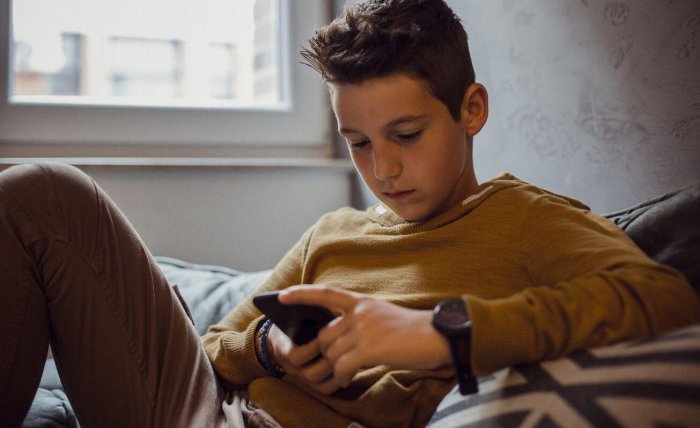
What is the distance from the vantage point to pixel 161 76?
83.4 inches

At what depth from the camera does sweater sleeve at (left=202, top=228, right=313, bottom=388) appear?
3.67ft

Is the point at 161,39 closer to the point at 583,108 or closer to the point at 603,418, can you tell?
the point at 583,108

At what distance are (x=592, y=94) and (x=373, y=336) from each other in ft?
2.32

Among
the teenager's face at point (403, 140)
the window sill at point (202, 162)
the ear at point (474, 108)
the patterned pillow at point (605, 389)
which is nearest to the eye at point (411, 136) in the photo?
the teenager's face at point (403, 140)

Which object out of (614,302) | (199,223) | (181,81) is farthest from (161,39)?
(614,302)

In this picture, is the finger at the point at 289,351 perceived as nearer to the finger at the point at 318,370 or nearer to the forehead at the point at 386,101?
the finger at the point at 318,370

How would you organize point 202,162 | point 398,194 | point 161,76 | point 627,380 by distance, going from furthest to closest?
point 161,76 < point 202,162 < point 398,194 < point 627,380

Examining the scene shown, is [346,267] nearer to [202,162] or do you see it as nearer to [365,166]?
[365,166]

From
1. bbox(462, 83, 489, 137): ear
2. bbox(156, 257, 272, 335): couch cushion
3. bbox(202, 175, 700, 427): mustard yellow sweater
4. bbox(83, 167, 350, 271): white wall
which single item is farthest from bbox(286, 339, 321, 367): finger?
bbox(83, 167, 350, 271): white wall

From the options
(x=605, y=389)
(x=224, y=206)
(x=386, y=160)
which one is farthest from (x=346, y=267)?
(x=224, y=206)

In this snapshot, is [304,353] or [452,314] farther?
[304,353]

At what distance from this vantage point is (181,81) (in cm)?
215

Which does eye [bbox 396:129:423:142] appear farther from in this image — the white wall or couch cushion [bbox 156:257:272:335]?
the white wall

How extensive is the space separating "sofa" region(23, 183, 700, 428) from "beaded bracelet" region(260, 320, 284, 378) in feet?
1.05
